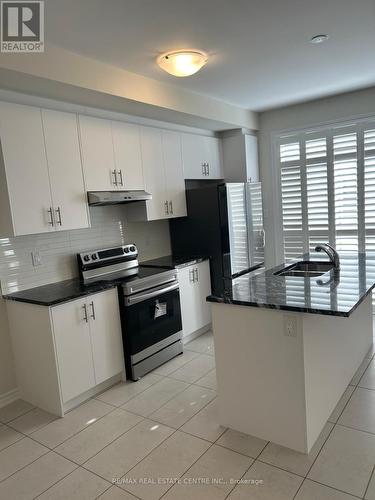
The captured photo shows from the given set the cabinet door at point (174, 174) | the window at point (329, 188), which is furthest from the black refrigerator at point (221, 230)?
the window at point (329, 188)

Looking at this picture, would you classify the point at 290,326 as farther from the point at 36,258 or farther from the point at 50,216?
the point at 36,258

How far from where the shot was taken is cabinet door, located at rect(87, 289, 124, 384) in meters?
3.04

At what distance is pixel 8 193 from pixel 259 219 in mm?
2998

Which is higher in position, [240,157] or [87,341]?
[240,157]

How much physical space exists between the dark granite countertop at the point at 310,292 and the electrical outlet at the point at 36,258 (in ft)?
5.38

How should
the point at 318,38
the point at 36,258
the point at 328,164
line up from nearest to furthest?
the point at 318,38
the point at 36,258
the point at 328,164

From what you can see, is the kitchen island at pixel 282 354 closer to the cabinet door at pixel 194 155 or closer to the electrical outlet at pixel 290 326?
the electrical outlet at pixel 290 326

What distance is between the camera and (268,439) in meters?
2.36

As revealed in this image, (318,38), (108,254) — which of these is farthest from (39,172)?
(318,38)

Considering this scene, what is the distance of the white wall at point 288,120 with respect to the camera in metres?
4.25

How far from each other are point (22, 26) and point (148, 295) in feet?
7.13

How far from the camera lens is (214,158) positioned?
15.6 ft

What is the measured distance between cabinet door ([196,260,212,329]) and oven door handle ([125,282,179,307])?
0.48 metres

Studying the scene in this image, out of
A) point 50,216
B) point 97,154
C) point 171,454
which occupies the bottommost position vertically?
point 171,454
